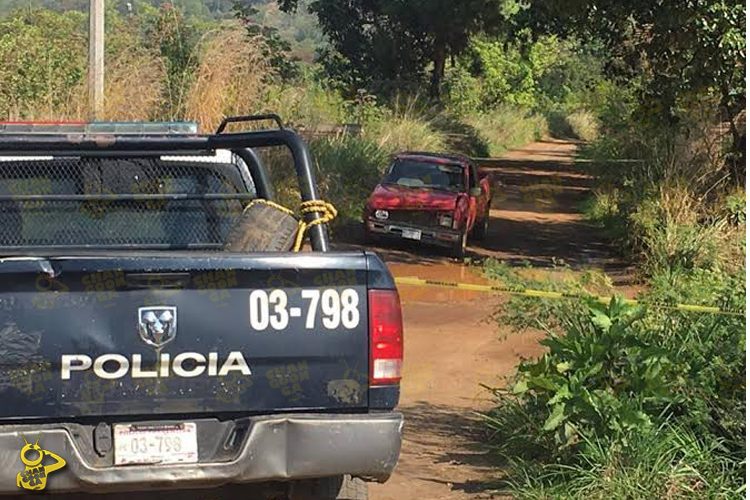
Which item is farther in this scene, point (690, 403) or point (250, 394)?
point (690, 403)

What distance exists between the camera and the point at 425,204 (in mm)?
17828

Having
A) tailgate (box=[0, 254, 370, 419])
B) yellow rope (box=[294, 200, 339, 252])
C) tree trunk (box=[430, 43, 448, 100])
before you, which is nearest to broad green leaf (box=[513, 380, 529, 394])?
yellow rope (box=[294, 200, 339, 252])

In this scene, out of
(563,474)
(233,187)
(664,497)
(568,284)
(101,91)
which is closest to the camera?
(664,497)

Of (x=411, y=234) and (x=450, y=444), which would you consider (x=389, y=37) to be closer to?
(x=411, y=234)

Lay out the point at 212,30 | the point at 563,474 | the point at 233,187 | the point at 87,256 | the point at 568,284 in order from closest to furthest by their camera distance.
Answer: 1. the point at 87,256
2. the point at 563,474
3. the point at 233,187
4. the point at 568,284
5. the point at 212,30

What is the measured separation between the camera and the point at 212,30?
62.3ft

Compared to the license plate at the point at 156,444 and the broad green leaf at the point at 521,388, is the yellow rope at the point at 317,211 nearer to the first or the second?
the license plate at the point at 156,444

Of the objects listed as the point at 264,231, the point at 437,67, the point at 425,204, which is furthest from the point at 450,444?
the point at 437,67

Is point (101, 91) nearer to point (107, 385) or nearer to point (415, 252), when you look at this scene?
point (415, 252)

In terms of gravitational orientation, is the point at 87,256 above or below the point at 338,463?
above

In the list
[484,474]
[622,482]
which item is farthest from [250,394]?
[484,474]

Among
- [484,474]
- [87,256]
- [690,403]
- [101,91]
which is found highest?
[101,91]

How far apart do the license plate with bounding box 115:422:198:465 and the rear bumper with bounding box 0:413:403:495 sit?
30 millimetres

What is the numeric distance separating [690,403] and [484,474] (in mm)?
1257
